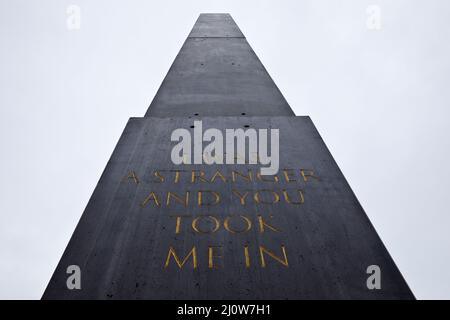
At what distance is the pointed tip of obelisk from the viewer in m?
13.6

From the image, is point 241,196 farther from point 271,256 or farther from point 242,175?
point 271,256

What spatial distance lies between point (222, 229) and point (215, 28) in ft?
35.3

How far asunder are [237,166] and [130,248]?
2344 millimetres

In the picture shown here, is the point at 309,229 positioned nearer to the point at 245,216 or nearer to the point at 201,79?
the point at 245,216

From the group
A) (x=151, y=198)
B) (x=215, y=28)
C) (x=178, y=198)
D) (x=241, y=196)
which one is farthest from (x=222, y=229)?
(x=215, y=28)

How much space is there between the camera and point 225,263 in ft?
15.9

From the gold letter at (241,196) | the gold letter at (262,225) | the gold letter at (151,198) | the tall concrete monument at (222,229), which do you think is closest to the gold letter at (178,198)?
the tall concrete monument at (222,229)

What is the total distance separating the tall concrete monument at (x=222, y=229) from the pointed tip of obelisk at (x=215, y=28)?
645cm

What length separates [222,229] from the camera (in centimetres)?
537

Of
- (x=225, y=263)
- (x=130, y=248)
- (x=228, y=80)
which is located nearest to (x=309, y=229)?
(x=225, y=263)

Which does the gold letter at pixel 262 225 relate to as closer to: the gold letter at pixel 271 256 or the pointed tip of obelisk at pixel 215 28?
the gold letter at pixel 271 256

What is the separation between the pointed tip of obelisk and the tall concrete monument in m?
6.45

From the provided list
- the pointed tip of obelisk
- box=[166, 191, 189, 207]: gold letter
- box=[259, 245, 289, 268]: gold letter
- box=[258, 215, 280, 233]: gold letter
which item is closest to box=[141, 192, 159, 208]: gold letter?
box=[166, 191, 189, 207]: gold letter

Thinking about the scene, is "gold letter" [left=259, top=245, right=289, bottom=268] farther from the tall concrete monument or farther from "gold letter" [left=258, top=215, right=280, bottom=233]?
"gold letter" [left=258, top=215, right=280, bottom=233]
